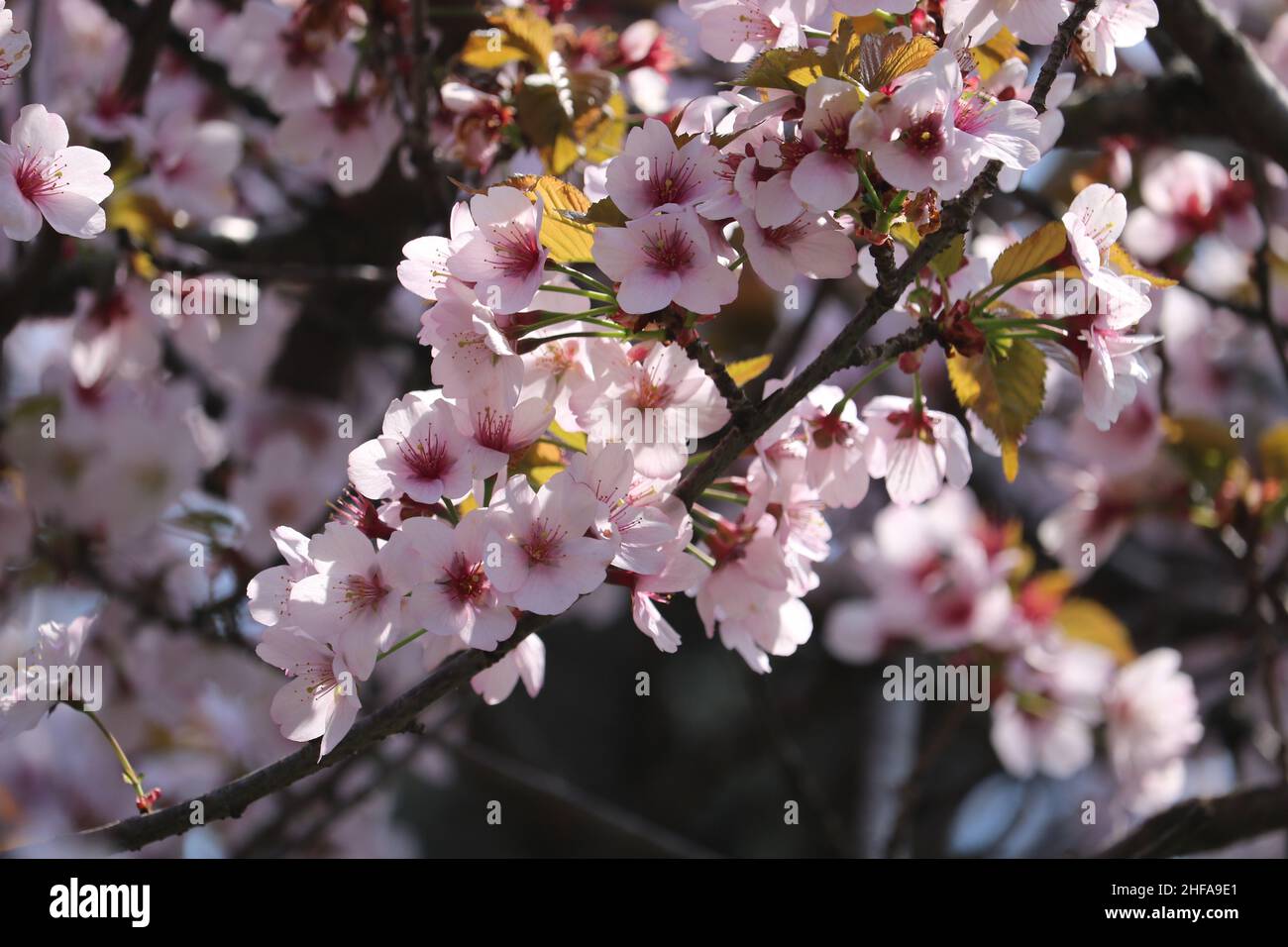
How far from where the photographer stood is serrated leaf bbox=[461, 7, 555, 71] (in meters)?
1.23

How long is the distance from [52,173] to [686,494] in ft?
1.82

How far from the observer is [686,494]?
90cm

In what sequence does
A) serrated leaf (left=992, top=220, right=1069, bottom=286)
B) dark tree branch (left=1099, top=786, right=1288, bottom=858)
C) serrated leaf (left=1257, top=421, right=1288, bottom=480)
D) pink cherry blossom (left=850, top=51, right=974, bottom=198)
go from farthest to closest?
serrated leaf (left=1257, top=421, right=1288, bottom=480) → dark tree branch (left=1099, top=786, right=1288, bottom=858) → serrated leaf (left=992, top=220, right=1069, bottom=286) → pink cherry blossom (left=850, top=51, right=974, bottom=198)

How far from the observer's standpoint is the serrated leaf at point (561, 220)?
0.85 metres

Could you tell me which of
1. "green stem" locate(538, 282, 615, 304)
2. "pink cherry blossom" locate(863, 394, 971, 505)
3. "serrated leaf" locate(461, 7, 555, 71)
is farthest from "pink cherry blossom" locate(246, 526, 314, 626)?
"serrated leaf" locate(461, 7, 555, 71)

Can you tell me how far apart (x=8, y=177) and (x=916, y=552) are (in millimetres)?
1664

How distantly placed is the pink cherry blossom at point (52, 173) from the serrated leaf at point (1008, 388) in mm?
687

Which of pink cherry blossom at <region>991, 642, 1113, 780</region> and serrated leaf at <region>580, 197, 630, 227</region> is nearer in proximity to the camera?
serrated leaf at <region>580, 197, 630, 227</region>

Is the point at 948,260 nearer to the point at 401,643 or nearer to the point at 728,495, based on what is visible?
the point at 728,495

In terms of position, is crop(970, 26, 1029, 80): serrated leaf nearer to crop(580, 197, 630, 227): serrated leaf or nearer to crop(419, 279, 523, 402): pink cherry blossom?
crop(580, 197, 630, 227): serrated leaf

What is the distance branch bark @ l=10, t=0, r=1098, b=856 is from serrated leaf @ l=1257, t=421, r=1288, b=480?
38.3 inches

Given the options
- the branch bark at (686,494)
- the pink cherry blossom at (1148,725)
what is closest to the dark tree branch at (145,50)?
the branch bark at (686,494)
